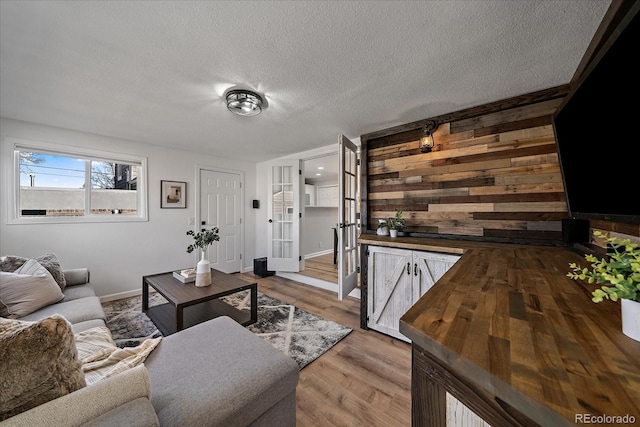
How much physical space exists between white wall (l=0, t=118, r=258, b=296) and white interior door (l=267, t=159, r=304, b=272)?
1087mm

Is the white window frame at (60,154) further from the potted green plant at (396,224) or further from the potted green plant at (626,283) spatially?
the potted green plant at (626,283)

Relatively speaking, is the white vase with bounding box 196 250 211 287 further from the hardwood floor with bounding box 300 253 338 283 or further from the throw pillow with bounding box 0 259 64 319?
the hardwood floor with bounding box 300 253 338 283

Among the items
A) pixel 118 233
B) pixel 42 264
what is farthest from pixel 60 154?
pixel 42 264

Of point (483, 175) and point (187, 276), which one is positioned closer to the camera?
point (483, 175)

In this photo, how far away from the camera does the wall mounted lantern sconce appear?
7.93 ft

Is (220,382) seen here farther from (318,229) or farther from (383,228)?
(318,229)

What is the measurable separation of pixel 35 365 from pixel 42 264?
2170 millimetres

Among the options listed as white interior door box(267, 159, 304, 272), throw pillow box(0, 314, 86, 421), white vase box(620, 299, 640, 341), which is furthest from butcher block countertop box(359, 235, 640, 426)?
white interior door box(267, 159, 304, 272)

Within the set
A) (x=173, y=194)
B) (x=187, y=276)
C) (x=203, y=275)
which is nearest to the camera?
(x=203, y=275)

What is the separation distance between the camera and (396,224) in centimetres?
259

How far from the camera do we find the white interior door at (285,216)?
429 cm

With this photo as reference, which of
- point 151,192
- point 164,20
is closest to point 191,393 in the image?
point 164,20

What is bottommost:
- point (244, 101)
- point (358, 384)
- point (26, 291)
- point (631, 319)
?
point (358, 384)

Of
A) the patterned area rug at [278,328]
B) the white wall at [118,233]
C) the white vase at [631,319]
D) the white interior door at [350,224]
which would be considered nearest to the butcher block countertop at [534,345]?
the white vase at [631,319]
